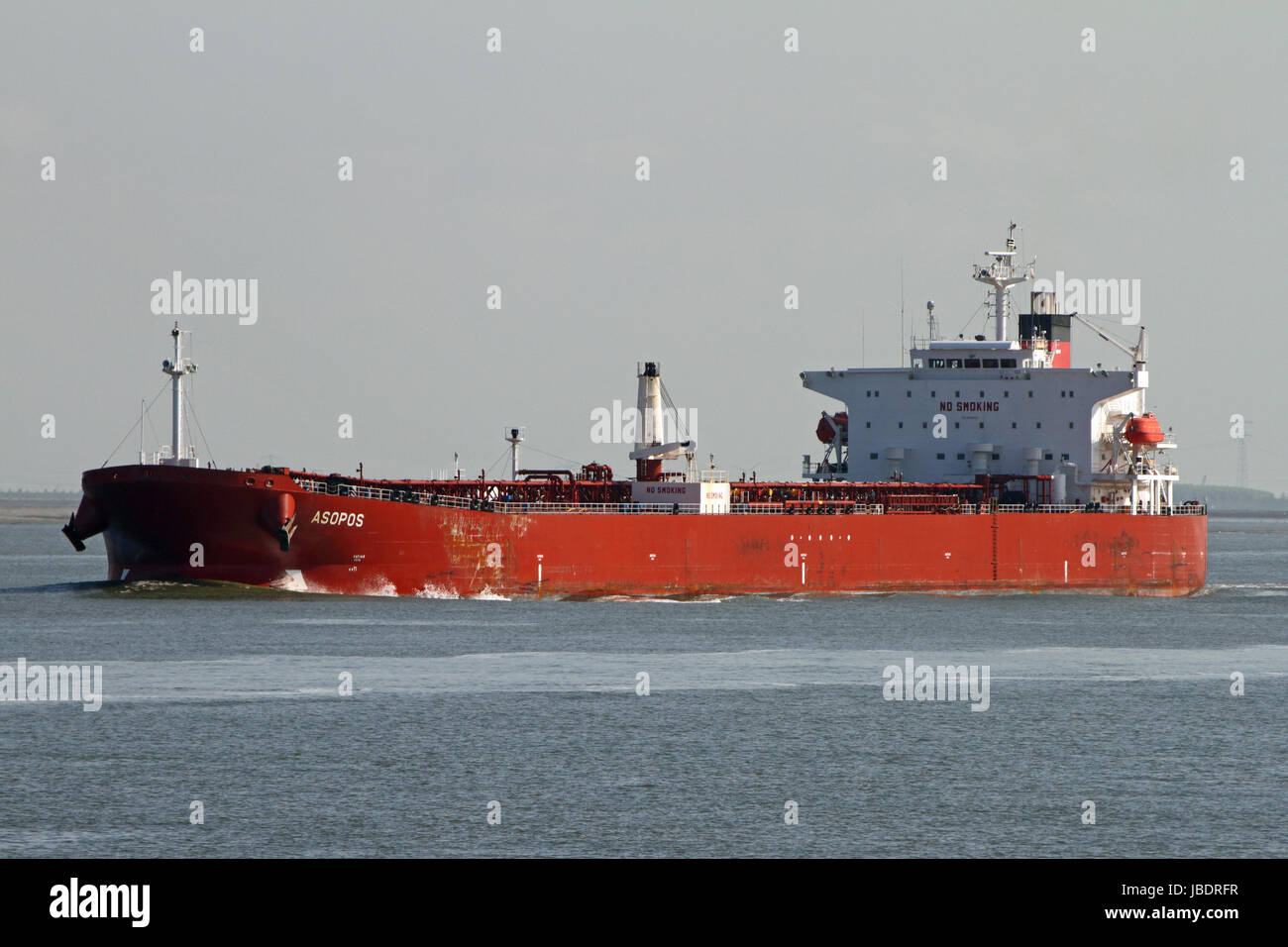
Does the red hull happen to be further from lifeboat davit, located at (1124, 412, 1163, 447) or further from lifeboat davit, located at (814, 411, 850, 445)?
lifeboat davit, located at (814, 411, 850, 445)

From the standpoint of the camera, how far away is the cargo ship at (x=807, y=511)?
35.6m

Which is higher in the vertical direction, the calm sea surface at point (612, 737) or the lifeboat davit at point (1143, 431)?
the lifeboat davit at point (1143, 431)

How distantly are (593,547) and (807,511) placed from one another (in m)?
7.80

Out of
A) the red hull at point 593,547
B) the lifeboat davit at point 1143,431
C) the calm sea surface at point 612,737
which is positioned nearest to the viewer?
the calm sea surface at point 612,737

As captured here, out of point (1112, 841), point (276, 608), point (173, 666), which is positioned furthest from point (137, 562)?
point (1112, 841)

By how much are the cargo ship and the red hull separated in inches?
2.0

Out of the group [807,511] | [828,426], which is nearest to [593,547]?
[807,511]

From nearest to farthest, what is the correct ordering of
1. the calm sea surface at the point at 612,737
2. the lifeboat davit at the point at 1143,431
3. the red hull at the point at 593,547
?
the calm sea surface at the point at 612,737 → the red hull at the point at 593,547 → the lifeboat davit at the point at 1143,431

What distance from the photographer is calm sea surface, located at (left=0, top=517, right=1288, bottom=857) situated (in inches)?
639

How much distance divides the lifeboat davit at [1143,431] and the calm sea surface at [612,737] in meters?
11.2

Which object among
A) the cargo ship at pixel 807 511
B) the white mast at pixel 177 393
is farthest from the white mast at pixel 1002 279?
the white mast at pixel 177 393

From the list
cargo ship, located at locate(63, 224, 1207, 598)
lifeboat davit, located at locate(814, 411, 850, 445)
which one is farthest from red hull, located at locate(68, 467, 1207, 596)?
lifeboat davit, located at locate(814, 411, 850, 445)

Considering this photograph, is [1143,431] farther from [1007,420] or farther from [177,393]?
[177,393]

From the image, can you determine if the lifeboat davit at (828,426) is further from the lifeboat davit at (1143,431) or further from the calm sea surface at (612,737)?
the calm sea surface at (612,737)
